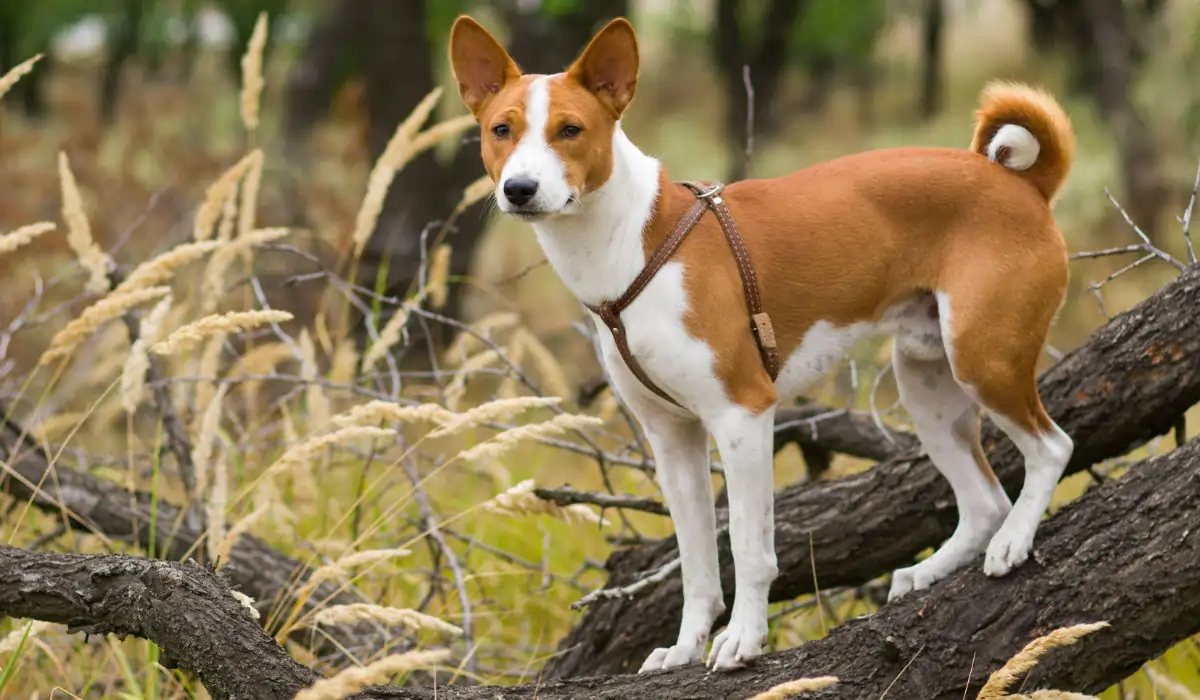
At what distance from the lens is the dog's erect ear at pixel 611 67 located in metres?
3.26

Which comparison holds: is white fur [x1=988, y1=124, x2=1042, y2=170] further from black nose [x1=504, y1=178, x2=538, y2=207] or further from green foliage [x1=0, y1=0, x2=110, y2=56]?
green foliage [x1=0, y1=0, x2=110, y2=56]

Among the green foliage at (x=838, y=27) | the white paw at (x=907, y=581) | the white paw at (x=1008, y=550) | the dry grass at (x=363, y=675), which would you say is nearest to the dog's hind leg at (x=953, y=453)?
the white paw at (x=907, y=581)

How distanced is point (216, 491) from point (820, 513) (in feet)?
5.87

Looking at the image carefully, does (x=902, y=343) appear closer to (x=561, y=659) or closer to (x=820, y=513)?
(x=820, y=513)

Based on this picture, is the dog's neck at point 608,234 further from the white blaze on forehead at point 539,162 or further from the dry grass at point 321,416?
the dry grass at point 321,416

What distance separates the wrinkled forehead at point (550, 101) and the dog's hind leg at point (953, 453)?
3.55 ft

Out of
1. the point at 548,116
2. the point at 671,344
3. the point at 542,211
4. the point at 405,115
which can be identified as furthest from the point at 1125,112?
the point at 542,211

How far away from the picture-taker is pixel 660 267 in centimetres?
331

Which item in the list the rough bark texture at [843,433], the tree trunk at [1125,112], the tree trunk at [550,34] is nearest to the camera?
the rough bark texture at [843,433]

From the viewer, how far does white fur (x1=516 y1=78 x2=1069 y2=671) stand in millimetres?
3281

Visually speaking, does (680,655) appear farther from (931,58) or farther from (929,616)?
(931,58)

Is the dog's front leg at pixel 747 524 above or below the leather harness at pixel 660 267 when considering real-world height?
below

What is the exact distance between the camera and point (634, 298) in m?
3.32

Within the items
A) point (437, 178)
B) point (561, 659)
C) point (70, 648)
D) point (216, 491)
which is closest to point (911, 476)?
point (561, 659)
